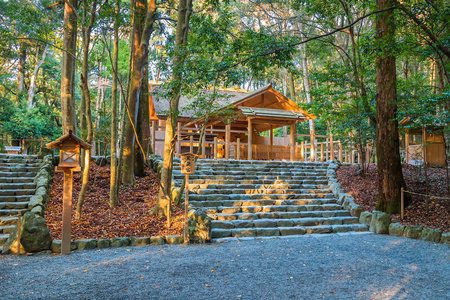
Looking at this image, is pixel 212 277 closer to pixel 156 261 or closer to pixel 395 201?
pixel 156 261

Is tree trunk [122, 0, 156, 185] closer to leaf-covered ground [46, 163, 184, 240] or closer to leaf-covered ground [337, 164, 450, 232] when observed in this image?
leaf-covered ground [46, 163, 184, 240]

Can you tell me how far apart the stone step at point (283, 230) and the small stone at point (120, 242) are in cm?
201

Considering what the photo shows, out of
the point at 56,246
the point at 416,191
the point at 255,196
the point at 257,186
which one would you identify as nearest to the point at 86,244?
the point at 56,246

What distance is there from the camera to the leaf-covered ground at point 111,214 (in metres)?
7.16

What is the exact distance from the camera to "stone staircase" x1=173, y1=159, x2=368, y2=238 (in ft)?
26.4

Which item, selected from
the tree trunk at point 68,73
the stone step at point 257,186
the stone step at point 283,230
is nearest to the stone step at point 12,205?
the tree trunk at point 68,73

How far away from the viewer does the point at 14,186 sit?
29.5 ft

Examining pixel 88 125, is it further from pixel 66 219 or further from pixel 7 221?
pixel 66 219

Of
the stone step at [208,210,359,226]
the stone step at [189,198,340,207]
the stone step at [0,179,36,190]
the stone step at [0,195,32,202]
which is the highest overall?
the stone step at [0,179,36,190]

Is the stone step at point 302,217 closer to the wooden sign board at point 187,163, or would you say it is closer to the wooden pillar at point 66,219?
the wooden sign board at point 187,163

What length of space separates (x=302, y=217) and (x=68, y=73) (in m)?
8.84

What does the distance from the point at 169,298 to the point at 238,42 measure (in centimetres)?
643

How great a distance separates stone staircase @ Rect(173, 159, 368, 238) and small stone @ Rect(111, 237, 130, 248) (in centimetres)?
204

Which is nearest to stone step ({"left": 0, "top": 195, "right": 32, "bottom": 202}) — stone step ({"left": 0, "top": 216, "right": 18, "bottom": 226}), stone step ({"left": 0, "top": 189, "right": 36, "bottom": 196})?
stone step ({"left": 0, "top": 189, "right": 36, "bottom": 196})
